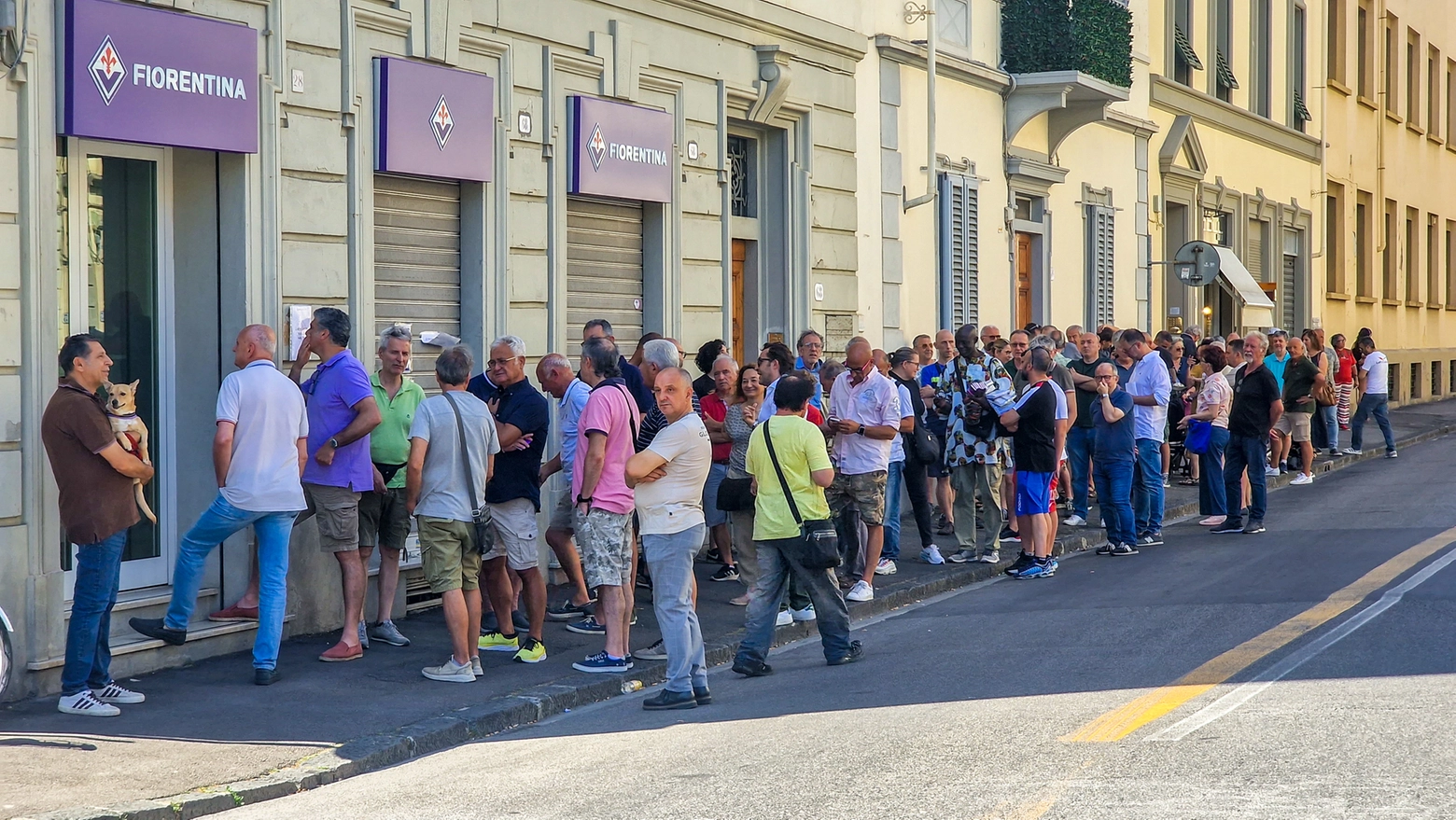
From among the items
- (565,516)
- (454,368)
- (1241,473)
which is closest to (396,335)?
(454,368)

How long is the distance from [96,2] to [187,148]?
3.53 ft

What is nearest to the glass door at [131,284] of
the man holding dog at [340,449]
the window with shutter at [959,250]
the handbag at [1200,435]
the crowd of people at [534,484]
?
the crowd of people at [534,484]

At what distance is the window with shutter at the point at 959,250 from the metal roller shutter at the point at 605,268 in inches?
224

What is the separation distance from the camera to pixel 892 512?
1337 centimetres

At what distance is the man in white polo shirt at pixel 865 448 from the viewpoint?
11.5 meters

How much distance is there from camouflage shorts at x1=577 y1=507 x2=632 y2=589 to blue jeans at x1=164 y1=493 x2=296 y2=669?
63.6 inches

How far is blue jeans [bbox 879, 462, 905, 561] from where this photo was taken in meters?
13.1

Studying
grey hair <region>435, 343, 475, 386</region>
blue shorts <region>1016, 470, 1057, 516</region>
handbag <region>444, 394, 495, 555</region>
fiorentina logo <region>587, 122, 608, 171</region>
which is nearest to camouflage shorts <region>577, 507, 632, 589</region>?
handbag <region>444, 394, 495, 555</region>

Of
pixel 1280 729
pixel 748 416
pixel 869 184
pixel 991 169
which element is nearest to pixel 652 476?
pixel 748 416

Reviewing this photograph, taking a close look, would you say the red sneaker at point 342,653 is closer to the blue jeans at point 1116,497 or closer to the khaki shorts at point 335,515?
the khaki shorts at point 335,515

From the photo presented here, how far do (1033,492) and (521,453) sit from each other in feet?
16.0

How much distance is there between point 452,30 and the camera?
37.2 ft

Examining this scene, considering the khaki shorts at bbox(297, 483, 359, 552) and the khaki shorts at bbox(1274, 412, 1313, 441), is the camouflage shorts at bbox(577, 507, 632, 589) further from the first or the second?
the khaki shorts at bbox(1274, 412, 1313, 441)

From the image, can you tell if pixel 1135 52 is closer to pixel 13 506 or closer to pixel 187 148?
pixel 187 148
